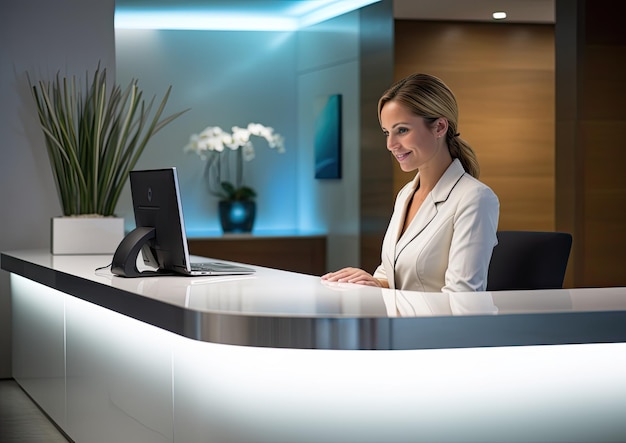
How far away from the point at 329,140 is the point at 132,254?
5.57 metres

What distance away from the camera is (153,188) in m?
3.40

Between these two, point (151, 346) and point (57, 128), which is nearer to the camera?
point (151, 346)

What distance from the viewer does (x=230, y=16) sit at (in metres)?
9.40

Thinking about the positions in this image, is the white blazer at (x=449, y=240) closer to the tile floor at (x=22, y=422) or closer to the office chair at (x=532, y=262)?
the office chair at (x=532, y=262)

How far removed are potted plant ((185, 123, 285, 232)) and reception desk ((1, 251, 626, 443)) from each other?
6302 millimetres

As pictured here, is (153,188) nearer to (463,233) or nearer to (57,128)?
(463,233)

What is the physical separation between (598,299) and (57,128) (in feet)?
12.2

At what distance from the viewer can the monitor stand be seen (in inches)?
134

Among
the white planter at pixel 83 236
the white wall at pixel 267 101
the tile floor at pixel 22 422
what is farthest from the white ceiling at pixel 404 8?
the tile floor at pixel 22 422

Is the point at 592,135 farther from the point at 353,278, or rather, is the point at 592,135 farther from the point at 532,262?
the point at 353,278

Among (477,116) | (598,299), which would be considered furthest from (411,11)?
(598,299)

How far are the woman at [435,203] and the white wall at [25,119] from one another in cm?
332

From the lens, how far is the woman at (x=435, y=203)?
119 inches

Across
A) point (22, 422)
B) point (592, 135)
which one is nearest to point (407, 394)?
point (22, 422)
